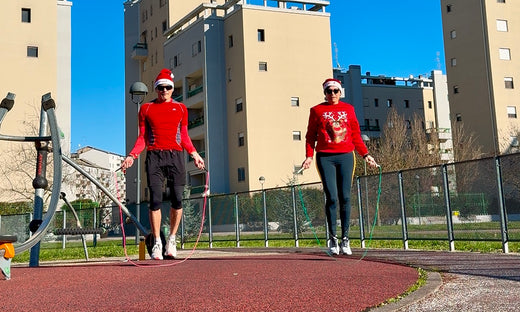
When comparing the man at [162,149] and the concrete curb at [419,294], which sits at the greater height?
the man at [162,149]

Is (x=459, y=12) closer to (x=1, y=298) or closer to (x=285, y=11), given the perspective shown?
(x=285, y=11)

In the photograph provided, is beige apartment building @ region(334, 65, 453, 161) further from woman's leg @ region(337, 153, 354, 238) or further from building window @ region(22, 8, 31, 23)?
woman's leg @ region(337, 153, 354, 238)

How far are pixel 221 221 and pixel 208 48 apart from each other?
102 feet

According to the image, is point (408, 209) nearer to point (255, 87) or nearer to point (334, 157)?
point (334, 157)

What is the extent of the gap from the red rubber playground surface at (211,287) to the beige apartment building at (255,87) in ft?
129

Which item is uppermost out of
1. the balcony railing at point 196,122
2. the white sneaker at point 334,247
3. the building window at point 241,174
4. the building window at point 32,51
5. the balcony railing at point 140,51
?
the balcony railing at point 140,51

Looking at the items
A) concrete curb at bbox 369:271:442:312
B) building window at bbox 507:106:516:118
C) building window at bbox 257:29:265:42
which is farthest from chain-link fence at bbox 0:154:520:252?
building window at bbox 507:106:516:118

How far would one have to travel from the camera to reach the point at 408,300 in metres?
4.09

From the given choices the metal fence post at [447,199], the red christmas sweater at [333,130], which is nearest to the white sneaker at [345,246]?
the red christmas sweater at [333,130]

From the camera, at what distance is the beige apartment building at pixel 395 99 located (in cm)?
6384

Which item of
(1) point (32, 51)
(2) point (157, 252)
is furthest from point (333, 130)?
(1) point (32, 51)

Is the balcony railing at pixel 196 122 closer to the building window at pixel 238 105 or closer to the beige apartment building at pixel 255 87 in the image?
the beige apartment building at pixel 255 87

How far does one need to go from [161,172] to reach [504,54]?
52.4 meters

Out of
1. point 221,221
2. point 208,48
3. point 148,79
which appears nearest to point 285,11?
point 208,48
